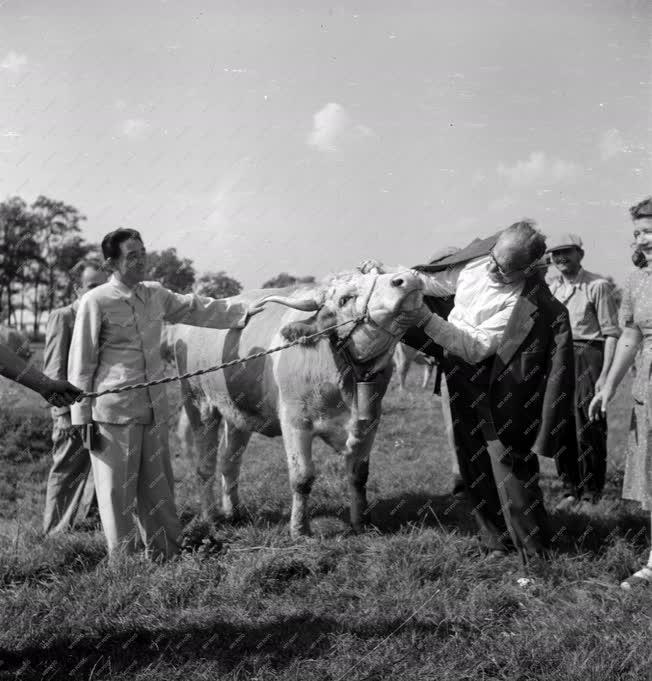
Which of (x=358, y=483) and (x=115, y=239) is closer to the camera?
(x=115, y=239)

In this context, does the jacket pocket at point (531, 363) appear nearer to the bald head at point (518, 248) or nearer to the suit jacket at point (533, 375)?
the suit jacket at point (533, 375)

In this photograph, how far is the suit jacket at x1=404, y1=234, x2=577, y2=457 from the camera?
168 inches

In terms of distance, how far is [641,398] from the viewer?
425 cm

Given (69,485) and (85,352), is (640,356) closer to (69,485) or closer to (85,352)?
(85,352)

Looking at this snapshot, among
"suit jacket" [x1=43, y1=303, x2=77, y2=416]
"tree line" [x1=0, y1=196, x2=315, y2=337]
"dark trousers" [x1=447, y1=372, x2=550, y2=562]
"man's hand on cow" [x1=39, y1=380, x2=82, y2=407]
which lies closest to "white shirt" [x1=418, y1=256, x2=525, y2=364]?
"dark trousers" [x1=447, y1=372, x2=550, y2=562]

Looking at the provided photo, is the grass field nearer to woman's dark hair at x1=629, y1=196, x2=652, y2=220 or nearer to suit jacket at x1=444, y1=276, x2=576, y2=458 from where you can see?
suit jacket at x1=444, y1=276, x2=576, y2=458

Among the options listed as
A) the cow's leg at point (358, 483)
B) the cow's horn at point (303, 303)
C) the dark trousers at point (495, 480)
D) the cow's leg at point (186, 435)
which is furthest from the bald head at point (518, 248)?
the cow's leg at point (186, 435)

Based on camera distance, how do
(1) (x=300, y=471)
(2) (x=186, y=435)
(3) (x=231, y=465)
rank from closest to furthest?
(1) (x=300, y=471)
(3) (x=231, y=465)
(2) (x=186, y=435)

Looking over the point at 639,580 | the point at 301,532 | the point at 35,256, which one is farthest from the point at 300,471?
the point at 35,256

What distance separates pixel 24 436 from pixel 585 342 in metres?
6.64

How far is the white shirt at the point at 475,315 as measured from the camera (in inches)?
165

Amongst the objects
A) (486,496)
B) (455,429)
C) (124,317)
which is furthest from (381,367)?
(124,317)

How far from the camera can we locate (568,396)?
427 centimetres

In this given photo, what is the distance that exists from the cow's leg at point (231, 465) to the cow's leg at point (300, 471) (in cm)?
97
